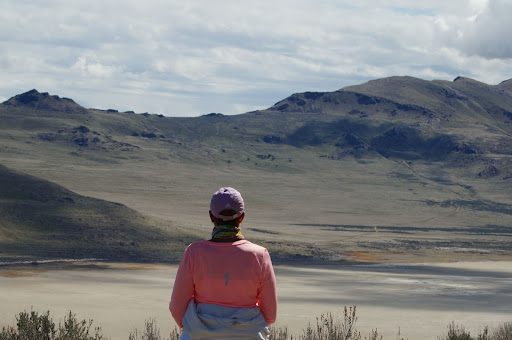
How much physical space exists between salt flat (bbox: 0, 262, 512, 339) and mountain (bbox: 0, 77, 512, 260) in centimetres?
624

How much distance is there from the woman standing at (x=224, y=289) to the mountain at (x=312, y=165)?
29.1 metres

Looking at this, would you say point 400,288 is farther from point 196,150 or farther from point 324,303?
point 196,150

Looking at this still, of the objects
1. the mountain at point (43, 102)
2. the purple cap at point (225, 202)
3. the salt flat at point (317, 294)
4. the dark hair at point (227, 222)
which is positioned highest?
the mountain at point (43, 102)

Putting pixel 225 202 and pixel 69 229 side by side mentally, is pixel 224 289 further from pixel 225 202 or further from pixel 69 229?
pixel 69 229

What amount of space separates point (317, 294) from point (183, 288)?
18.2m

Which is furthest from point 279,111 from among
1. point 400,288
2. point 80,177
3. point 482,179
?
point 400,288

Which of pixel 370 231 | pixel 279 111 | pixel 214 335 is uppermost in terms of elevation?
pixel 279 111

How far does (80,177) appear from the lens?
241 ft

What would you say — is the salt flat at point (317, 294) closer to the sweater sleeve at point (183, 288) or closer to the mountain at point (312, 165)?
the mountain at point (312, 165)

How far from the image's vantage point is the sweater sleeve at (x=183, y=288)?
4.17 m

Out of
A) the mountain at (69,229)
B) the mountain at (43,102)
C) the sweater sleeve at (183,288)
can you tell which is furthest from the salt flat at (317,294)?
the mountain at (43,102)

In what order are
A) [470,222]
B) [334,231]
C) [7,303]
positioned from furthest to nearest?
[470,222], [334,231], [7,303]

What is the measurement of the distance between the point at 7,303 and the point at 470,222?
50.7 metres

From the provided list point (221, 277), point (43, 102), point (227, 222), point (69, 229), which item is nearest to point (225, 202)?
point (227, 222)
